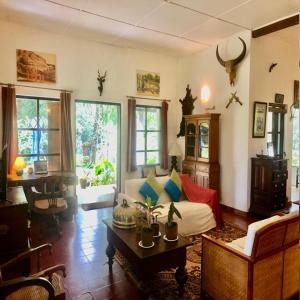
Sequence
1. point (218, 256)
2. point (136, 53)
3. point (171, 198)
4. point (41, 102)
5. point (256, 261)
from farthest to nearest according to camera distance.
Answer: point (136, 53)
point (41, 102)
point (171, 198)
point (218, 256)
point (256, 261)

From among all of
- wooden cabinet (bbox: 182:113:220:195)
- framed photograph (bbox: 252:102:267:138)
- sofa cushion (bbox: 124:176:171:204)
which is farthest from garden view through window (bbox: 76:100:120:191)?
framed photograph (bbox: 252:102:267:138)

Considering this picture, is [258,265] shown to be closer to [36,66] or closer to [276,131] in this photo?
[276,131]

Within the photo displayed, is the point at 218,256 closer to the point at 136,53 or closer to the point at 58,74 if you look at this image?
the point at 58,74

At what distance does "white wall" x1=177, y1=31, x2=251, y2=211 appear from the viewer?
15.1 feet

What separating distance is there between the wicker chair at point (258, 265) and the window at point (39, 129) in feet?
11.6

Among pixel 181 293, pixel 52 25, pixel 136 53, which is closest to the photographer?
pixel 181 293

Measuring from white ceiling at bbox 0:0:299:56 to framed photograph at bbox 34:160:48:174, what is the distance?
235 cm

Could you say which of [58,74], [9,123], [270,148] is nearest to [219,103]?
[270,148]

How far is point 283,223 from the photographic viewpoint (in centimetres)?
195

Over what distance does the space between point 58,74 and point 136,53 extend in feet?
5.81

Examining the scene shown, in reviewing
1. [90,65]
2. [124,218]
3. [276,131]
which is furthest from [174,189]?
[90,65]

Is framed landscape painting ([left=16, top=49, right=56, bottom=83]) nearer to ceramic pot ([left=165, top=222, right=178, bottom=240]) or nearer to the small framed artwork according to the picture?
ceramic pot ([left=165, top=222, right=178, bottom=240])

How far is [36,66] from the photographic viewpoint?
4516 mm

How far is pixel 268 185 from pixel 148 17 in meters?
3.42
